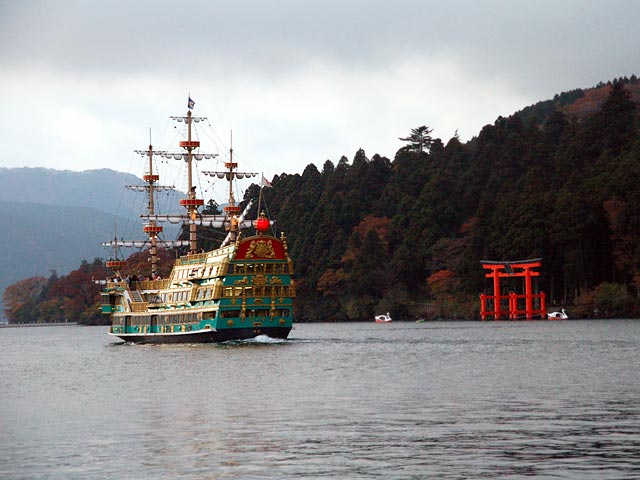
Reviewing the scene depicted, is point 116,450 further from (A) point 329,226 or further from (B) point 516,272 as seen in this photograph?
(A) point 329,226

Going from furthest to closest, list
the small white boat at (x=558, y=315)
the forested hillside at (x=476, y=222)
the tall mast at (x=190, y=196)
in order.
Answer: the forested hillside at (x=476, y=222) → the small white boat at (x=558, y=315) → the tall mast at (x=190, y=196)

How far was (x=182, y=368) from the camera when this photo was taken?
6538cm

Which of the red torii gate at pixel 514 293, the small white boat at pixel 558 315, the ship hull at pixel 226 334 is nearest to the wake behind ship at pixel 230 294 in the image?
the ship hull at pixel 226 334

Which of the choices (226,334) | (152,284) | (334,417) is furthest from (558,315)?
(334,417)

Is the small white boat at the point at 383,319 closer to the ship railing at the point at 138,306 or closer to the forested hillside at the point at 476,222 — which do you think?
the forested hillside at the point at 476,222

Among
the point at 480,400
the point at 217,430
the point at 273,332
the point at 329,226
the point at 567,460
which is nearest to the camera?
the point at 567,460

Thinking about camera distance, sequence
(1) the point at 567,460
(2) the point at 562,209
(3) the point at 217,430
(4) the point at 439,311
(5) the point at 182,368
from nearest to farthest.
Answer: (1) the point at 567,460 < (3) the point at 217,430 < (5) the point at 182,368 < (2) the point at 562,209 < (4) the point at 439,311

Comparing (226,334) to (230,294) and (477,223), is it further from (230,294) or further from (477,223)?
(477,223)

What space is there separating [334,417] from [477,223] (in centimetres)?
11394

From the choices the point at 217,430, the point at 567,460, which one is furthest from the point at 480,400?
the point at 567,460

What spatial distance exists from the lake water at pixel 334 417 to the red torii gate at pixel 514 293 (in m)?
61.2

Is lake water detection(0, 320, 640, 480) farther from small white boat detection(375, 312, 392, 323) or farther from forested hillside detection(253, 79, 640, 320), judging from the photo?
small white boat detection(375, 312, 392, 323)

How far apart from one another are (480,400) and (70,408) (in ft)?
50.7

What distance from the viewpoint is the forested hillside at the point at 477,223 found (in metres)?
134
